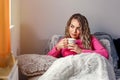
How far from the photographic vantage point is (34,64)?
1.83 meters

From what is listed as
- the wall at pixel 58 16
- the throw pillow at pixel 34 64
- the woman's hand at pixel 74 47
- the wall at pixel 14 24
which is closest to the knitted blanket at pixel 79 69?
the throw pillow at pixel 34 64

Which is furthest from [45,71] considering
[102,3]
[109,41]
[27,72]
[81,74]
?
[102,3]

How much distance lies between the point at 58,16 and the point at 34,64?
108 cm

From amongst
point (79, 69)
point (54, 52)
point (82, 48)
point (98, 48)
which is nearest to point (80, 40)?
point (82, 48)

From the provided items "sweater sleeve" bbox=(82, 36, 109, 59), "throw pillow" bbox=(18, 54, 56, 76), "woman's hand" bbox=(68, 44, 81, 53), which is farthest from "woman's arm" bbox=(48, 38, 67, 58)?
"throw pillow" bbox=(18, 54, 56, 76)

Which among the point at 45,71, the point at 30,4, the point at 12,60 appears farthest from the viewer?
the point at 30,4

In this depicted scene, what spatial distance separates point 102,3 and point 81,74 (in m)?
1.34

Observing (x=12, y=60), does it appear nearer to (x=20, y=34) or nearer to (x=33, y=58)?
(x=33, y=58)

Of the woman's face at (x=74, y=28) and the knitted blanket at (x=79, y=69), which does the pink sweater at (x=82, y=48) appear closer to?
the woman's face at (x=74, y=28)

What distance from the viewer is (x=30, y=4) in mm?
2711

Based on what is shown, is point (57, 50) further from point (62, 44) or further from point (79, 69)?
point (79, 69)

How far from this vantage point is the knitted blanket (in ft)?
5.31

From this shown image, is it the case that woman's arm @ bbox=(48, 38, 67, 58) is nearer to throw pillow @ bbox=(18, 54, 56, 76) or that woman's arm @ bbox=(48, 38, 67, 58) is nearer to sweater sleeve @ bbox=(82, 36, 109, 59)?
sweater sleeve @ bbox=(82, 36, 109, 59)

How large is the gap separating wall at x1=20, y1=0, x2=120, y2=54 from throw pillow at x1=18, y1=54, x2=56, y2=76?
898 mm
